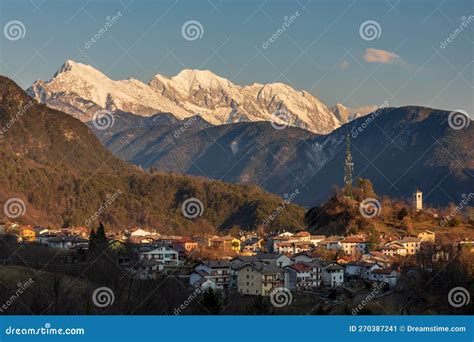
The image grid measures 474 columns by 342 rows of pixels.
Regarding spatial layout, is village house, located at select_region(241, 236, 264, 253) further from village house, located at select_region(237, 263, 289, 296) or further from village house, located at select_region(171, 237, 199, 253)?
village house, located at select_region(237, 263, 289, 296)

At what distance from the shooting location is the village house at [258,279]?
115 feet

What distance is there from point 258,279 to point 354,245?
1082 centimetres

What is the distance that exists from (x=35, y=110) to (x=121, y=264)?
260ft

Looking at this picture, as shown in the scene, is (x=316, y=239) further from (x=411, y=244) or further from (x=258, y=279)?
(x=258, y=279)

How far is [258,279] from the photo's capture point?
3538 centimetres

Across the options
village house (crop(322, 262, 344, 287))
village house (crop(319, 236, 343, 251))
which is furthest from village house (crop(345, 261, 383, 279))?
village house (crop(319, 236, 343, 251))

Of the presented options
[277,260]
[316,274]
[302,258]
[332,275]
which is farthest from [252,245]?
[316,274]

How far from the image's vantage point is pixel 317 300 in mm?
33812

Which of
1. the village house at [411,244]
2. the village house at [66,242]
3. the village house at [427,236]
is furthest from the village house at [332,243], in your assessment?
the village house at [66,242]

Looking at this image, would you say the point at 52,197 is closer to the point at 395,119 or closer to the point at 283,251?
the point at 283,251

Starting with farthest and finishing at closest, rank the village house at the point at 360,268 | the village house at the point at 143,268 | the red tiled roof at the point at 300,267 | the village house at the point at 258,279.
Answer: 1. the village house at the point at 360,268
2. the red tiled roof at the point at 300,267
3. the village house at the point at 143,268
4. the village house at the point at 258,279

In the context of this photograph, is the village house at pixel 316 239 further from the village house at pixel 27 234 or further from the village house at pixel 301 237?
the village house at pixel 27 234

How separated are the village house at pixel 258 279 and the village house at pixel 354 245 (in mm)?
8816

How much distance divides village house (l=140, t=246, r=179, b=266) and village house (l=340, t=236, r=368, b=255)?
8212 mm
